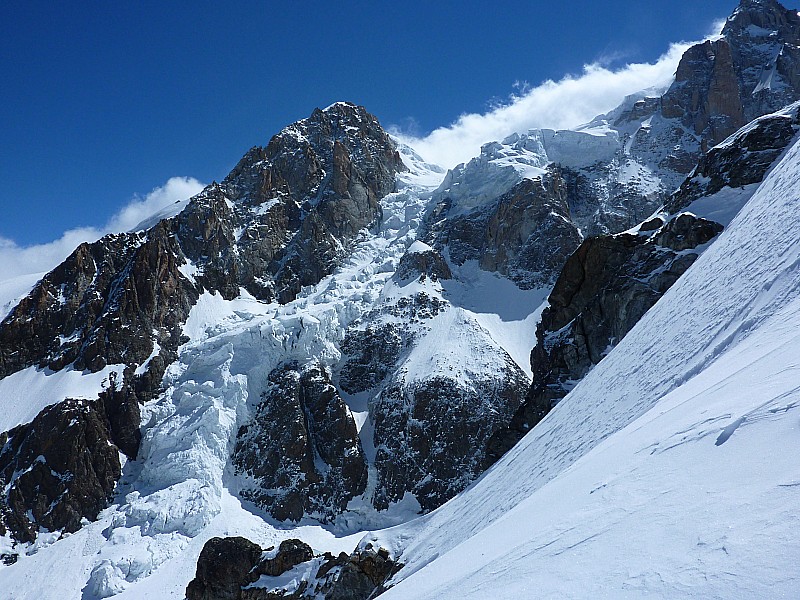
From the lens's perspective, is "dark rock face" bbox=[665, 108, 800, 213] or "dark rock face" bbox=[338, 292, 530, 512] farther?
"dark rock face" bbox=[338, 292, 530, 512]

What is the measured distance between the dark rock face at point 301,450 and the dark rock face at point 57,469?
53.9 ft

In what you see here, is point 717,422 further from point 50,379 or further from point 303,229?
point 303,229

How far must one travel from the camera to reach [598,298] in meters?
35.2

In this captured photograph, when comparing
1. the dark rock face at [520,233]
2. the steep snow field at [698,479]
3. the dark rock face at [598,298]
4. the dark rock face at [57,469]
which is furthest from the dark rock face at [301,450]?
the steep snow field at [698,479]

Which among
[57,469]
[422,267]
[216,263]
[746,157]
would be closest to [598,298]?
[746,157]

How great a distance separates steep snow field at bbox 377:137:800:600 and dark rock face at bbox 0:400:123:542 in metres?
67.3

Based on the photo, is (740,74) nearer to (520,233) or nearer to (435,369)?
(520,233)

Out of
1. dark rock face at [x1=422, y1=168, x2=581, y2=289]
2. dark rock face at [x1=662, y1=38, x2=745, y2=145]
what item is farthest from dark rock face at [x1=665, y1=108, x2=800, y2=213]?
dark rock face at [x1=662, y1=38, x2=745, y2=145]

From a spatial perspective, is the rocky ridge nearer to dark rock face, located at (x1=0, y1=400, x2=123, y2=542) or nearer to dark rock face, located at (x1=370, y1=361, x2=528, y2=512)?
dark rock face, located at (x1=370, y1=361, x2=528, y2=512)

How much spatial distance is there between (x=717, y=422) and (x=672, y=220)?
29964mm

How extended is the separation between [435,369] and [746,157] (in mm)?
51909

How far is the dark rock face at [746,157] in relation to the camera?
31703 mm

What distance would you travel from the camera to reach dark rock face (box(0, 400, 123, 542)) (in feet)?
212

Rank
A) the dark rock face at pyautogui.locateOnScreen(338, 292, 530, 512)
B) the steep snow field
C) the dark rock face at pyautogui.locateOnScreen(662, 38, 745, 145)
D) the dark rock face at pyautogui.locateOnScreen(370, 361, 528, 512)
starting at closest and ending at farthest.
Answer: the steep snow field < the dark rock face at pyautogui.locateOnScreen(370, 361, 528, 512) < the dark rock face at pyautogui.locateOnScreen(338, 292, 530, 512) < the dark rock face at pyautogui.locateOnScreen(662, 38, 745, 145)
